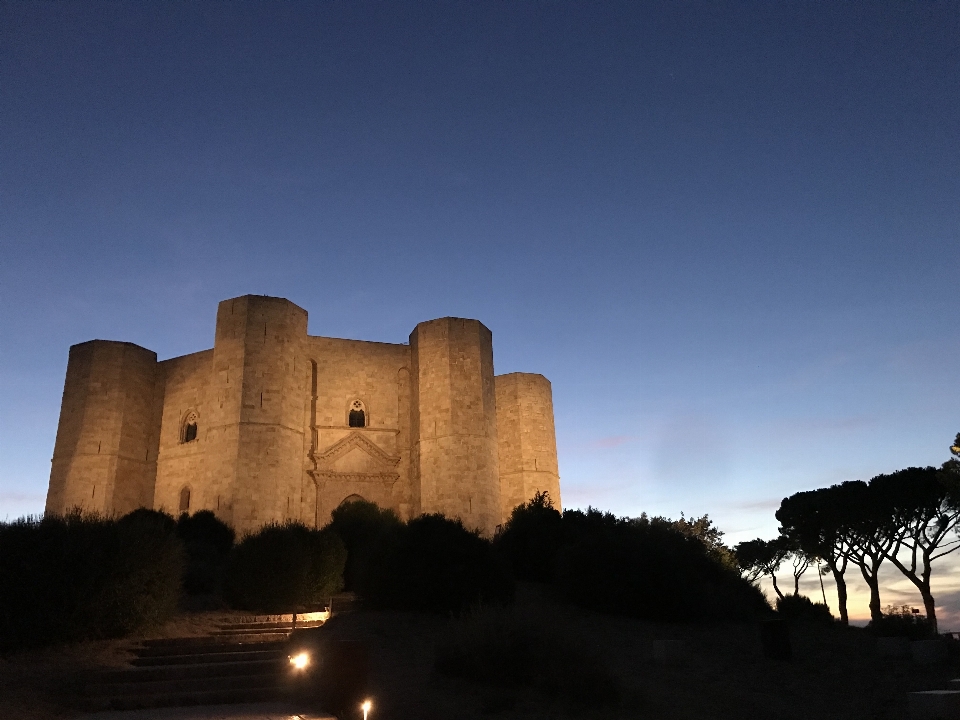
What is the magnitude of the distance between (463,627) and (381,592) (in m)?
3.84

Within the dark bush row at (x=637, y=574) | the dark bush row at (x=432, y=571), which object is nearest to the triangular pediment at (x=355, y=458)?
the dark bush row at (x=637, y=574)

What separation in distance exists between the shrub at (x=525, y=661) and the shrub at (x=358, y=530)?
5.16m

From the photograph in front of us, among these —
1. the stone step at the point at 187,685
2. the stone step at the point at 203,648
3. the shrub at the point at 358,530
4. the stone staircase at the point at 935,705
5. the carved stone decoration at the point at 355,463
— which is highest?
the carved stone decoration at the point at 355,463

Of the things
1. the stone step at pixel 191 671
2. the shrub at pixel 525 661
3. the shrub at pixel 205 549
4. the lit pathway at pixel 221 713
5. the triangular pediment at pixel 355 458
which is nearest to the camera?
the lit pathway at pixel 221 713

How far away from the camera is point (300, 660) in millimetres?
7406

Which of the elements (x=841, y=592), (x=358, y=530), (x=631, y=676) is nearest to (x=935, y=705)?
(x=631, y=676)

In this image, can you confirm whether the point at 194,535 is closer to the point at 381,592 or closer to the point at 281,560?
the point at 281,560

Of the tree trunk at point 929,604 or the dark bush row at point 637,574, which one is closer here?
the dark bush row at point 637,574

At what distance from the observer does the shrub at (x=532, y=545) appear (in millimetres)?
16125

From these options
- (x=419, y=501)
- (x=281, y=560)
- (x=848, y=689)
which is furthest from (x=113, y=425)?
(x=848, y=689)

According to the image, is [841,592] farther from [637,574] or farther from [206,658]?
[206,658]

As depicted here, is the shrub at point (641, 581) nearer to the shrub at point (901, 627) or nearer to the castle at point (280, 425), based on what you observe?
the shrub at point (901, 627)

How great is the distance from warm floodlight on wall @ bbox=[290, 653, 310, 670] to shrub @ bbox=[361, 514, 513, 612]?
3.62 m

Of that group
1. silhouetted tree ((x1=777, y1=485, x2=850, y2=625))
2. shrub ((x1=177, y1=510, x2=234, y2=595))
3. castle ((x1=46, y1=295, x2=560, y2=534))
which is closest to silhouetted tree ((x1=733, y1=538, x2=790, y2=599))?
silhouetted tree ((x1=777, y1=485, x2=850, y2=625))
